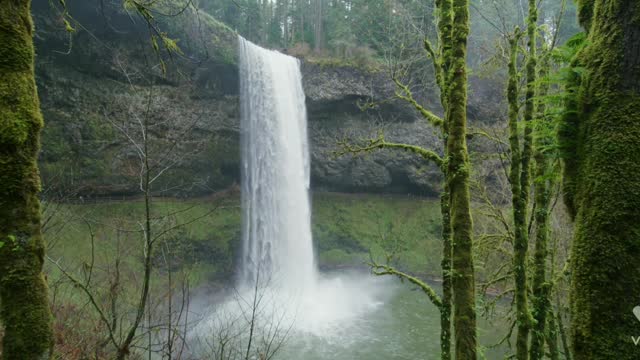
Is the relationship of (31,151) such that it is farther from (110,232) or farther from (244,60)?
(244,60)

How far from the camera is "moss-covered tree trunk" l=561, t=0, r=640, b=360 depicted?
1.73 metres

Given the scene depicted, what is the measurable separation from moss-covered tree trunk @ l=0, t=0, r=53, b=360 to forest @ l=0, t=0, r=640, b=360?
1 centimetres

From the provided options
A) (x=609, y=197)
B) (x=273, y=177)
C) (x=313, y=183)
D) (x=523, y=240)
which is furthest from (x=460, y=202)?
(x=313, y=183)

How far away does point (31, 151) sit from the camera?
2207 mm

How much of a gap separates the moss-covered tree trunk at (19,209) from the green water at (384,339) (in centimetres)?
968

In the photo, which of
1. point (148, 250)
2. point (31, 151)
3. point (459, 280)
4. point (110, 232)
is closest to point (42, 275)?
point (31, 151)

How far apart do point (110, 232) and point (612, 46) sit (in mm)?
17482

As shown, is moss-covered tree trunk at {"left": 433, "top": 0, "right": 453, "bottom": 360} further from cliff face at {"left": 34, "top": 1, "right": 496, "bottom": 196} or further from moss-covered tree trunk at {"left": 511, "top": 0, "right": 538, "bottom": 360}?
cliff face at {"left": 34, "top": 1, "right": 496, "bottom": 196}

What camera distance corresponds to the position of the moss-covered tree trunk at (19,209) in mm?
2027

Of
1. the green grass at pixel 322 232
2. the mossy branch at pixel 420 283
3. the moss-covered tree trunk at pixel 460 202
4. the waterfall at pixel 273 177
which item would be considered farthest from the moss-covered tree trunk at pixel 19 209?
the waterfall at pixel 273 177

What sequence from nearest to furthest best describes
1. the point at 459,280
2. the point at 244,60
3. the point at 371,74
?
the point at 459,280, the point at 244,60, the point at 371,74

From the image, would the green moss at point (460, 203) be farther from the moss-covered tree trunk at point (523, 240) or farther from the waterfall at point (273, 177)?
the waterfall at point (273, 177)

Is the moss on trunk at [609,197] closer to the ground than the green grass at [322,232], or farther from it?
farther from it

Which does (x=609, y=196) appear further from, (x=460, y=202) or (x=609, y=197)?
(x=460, y=202)
